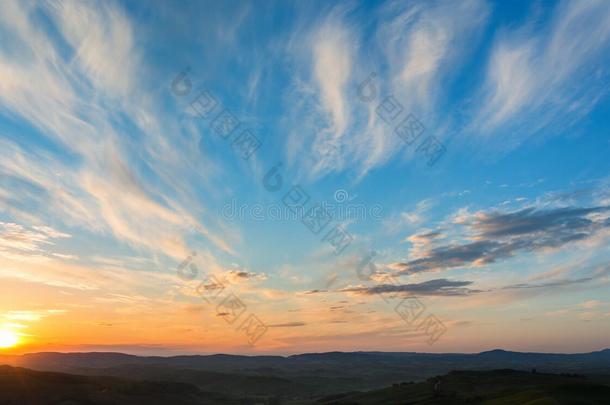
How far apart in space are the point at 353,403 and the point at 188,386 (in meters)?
102

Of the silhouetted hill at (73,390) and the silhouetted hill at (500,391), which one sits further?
the silhouetted hill at (73,390)

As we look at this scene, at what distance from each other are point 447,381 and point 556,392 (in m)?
57.8

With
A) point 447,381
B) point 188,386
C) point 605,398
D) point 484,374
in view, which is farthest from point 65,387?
point 605,398

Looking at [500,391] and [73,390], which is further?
[73,390]

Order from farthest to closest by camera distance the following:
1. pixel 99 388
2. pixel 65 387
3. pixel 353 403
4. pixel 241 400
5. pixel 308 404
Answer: pixel 241 400
pixel 308 404
pixel 99 388
pixel 65 387
pixel 353 403

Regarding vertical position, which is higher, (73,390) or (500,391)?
(73,390)

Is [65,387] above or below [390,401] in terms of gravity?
above

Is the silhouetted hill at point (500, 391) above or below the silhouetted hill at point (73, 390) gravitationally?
below

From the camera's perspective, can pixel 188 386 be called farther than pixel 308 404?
Yes

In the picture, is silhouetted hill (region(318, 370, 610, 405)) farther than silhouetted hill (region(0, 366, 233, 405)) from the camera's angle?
No

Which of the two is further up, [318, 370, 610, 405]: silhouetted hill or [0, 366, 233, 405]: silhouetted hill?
[0, 366, 233, 405]: silhouetted hill

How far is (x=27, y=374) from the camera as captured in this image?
457 ft

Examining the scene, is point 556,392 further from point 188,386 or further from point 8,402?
point 188,386

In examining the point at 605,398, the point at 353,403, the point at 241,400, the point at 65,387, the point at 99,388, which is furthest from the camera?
the point at 241,400
